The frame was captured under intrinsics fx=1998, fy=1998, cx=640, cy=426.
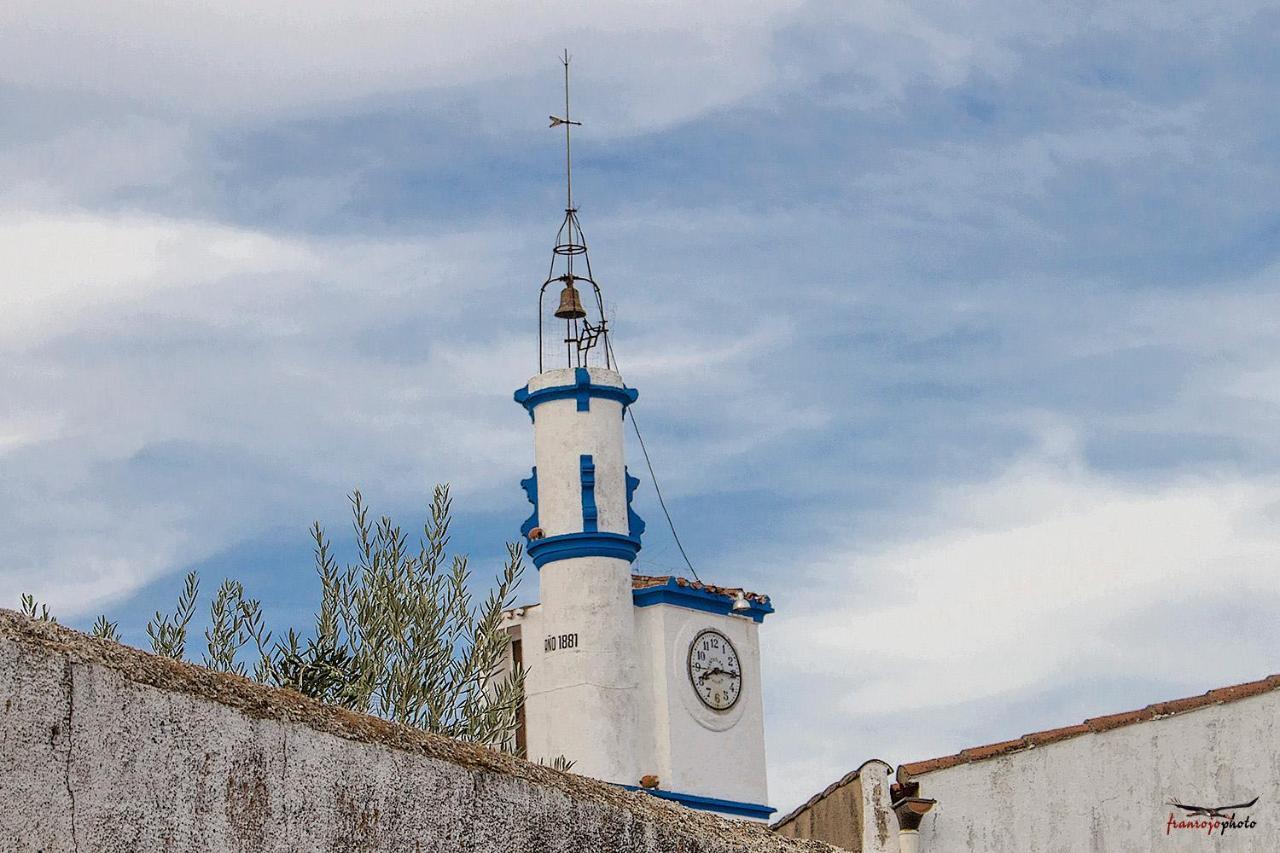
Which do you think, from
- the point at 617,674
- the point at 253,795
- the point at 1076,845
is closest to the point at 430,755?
the point at 253,795

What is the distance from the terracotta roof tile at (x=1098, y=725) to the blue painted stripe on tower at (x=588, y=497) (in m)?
21.7

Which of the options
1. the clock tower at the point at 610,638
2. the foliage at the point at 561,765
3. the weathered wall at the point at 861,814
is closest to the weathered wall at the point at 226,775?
the foliage at the point at 561,765

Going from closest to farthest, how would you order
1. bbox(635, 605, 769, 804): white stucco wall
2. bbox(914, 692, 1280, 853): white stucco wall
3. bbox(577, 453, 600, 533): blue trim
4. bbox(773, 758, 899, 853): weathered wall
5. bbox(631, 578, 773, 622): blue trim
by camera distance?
bbox(914, 692, 1280, 853): white stucco wall
bbox(773, 758, 899, 853): weathered wall
bbox(577, 453, 600, 533): blue trim
bbox(635, 605, 769, 804): white stucco wall
bbox(631, 578, 773, 622): blue trim

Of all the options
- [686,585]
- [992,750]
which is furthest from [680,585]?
[992,750]

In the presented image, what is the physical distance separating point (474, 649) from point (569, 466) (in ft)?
53.6

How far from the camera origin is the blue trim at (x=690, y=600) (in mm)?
36969

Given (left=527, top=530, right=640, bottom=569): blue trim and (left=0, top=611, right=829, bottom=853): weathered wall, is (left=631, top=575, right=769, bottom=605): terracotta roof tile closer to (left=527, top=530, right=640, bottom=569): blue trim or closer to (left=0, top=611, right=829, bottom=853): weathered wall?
(left=527, top=530, right=640, bottom=569): blue trim

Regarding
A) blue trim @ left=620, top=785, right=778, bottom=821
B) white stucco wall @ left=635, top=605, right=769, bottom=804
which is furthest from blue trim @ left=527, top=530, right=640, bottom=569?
blue trim @ left=620, top=785, right=778, bottom=821

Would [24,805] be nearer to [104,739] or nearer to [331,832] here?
[104,739]

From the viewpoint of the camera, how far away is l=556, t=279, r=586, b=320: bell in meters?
38.4

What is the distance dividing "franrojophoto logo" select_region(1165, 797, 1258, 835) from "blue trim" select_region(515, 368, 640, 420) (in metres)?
23.7

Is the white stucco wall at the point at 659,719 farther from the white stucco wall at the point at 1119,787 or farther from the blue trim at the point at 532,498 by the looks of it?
the white stucco wall at the point at 1119,787

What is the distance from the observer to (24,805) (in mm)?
5570

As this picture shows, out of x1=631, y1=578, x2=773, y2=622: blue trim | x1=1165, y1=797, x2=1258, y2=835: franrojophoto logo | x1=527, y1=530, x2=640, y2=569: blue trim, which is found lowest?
x1=1165, y1=797, x2=1258, y2=835: franrojophoto logo
